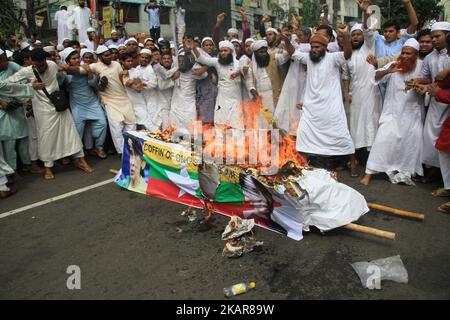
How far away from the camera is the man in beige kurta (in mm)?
6973

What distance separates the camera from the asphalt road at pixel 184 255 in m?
3.05

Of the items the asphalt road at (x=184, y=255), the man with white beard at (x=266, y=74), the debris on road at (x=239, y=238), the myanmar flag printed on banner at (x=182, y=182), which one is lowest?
the asphalt road at (x=184, y=255)

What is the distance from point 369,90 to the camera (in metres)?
5.86

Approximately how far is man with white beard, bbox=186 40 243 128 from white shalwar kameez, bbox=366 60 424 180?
2273 millimetres

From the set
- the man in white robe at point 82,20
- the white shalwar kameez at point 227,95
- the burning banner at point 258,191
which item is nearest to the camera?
the burning banner at point 258,191

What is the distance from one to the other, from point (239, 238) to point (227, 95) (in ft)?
11.3

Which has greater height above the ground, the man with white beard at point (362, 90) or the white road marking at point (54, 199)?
the man with white beard at point (362, 90)

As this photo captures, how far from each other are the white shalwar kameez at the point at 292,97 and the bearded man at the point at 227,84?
0.76 m

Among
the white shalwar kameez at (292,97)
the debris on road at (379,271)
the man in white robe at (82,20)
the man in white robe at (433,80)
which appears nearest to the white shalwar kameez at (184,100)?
the white shalwar kameez at (292,97)

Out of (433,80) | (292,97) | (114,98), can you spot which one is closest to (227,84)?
(292,97)

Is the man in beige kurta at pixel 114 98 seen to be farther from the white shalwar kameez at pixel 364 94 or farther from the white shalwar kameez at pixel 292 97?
the white shalwar kameez at pixel 364 94

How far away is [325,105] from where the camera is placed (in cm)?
563

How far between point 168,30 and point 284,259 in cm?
2333

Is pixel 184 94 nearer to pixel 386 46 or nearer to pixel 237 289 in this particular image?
pixel 386 46
